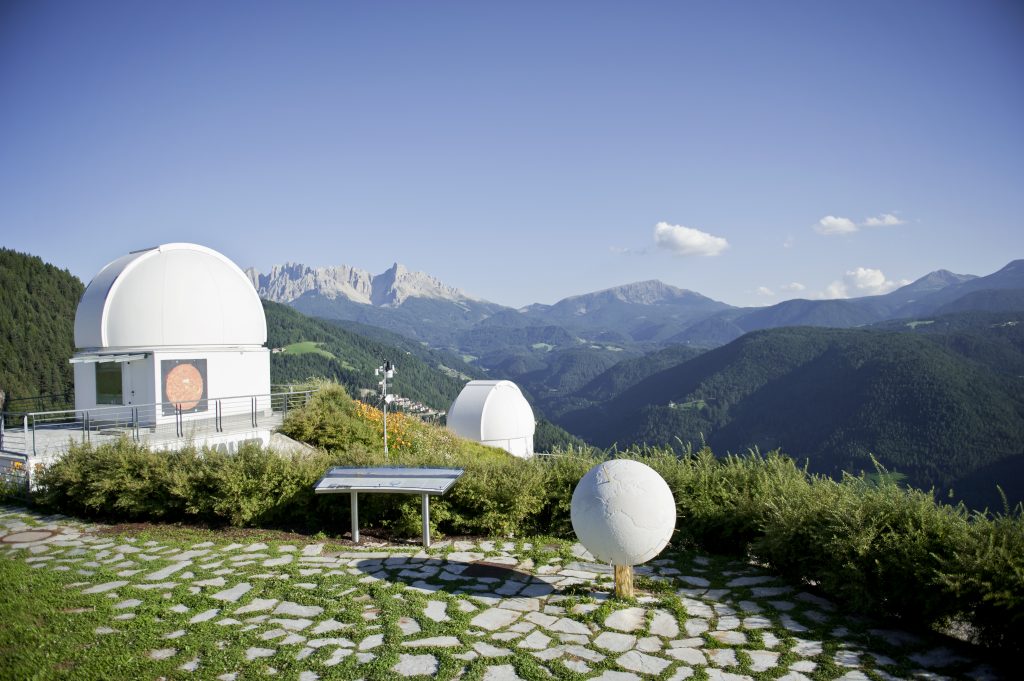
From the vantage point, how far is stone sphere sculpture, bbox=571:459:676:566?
5348 millimetres

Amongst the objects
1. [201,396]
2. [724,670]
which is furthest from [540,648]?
[201,396]

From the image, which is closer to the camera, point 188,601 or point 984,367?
point 188,601

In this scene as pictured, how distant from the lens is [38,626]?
183 inches

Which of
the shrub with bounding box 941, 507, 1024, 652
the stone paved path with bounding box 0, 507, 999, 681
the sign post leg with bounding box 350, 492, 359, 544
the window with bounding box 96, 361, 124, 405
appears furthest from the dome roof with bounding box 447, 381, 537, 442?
the shrub with bounding box 941, 507, 1024, 652

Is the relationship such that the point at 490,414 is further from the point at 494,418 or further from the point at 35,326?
the point at 35,326

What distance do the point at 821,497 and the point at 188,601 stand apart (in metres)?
5.84

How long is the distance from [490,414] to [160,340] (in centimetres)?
1241

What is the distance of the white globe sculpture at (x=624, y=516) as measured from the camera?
17.5 feet

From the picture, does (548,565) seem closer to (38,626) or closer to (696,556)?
(696,556)

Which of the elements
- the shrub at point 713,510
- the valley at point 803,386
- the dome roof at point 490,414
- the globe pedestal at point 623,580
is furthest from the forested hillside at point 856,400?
the globe pedestal at point 623,580

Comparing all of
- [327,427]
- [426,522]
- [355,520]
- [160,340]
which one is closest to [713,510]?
[426,522]

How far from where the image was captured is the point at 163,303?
15.7 metres

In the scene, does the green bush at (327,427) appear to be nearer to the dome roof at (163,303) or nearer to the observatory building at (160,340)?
the observatory building at (160,340)

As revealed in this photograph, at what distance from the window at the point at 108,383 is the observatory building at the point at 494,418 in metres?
11.7
